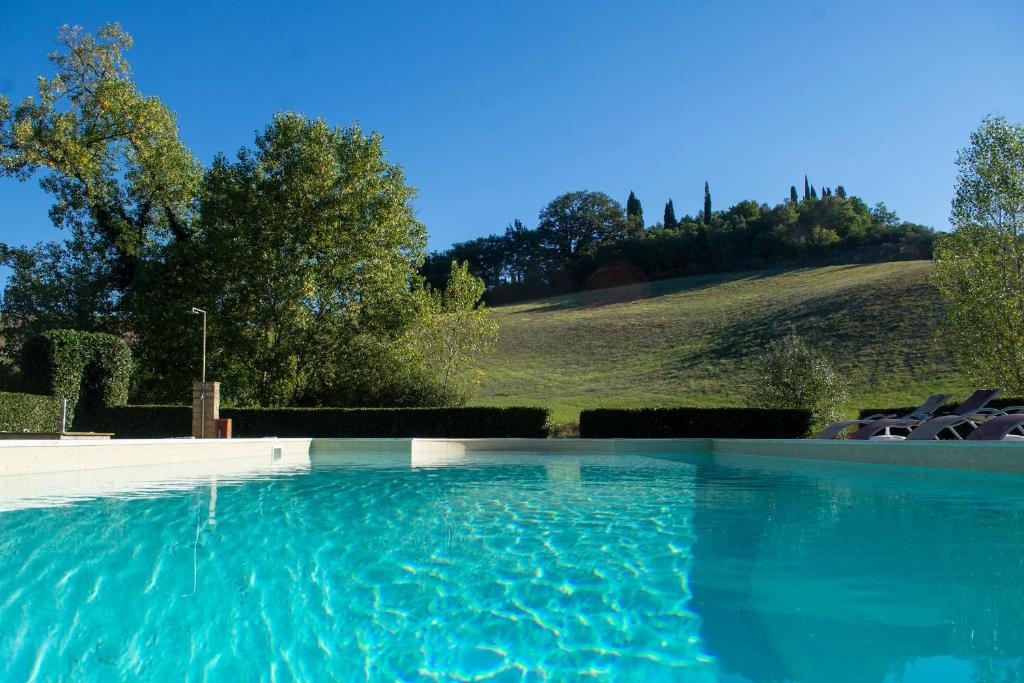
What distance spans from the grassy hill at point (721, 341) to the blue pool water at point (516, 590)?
17826 millimetres

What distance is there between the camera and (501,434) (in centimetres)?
2084

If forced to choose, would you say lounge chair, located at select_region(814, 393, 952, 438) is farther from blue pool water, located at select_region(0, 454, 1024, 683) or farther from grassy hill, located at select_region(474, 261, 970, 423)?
blue pool water, located at select_region(0, 454, 1024, 683)

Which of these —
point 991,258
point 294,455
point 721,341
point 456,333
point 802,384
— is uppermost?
point 991,258

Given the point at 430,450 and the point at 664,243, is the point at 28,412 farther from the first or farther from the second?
the point at 664,243

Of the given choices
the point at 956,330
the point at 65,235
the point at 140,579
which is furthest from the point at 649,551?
the point at 65,235

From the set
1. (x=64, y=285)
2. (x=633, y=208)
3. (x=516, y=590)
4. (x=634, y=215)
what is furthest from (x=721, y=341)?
(x=633, y=208)

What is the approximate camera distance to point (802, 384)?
22.3 m

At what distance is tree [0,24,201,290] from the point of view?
23.6m

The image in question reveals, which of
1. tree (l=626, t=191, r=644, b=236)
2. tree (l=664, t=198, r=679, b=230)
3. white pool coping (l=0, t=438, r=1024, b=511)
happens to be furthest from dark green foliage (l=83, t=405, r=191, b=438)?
tree (l=664, t=198, r=679, b=230)

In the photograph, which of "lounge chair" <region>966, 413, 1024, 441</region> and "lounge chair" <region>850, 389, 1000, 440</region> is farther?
"lounge chair" <region>850, 389, 1000, 440</region>

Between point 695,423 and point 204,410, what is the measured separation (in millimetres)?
13806

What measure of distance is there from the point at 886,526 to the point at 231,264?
2233cm

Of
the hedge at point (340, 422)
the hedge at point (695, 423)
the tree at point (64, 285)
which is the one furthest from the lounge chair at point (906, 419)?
the tree at point (64, 285)

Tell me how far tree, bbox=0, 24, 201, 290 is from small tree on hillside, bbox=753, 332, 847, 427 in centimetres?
2208
